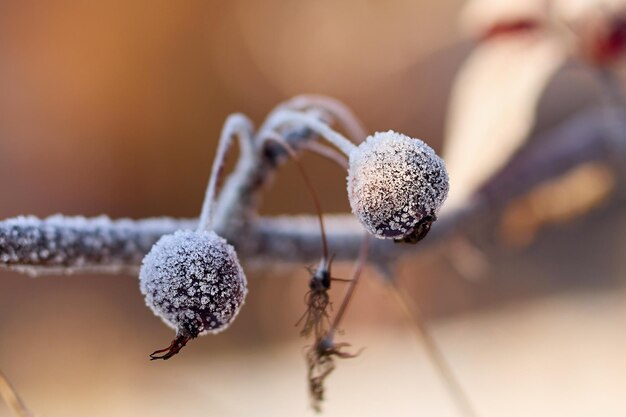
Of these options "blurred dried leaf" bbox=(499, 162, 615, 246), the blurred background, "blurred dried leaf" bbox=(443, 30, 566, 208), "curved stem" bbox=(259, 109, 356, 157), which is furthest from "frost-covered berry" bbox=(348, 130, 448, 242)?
the blurred background

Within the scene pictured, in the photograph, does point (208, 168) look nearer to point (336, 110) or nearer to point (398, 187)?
point (336, 110)

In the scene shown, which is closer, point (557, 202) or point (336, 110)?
point (336, 110)

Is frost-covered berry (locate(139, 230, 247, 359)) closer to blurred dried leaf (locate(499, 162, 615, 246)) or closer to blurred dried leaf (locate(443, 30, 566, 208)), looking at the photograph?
blurred dried leaf (locate(443, 30, 566, 208))

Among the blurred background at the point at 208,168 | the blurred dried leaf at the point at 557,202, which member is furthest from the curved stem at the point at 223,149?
the blurred background at the point at 208,168

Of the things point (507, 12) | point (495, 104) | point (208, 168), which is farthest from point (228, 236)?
point (208, 168)

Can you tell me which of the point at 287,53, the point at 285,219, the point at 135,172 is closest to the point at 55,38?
the point at 135,172
